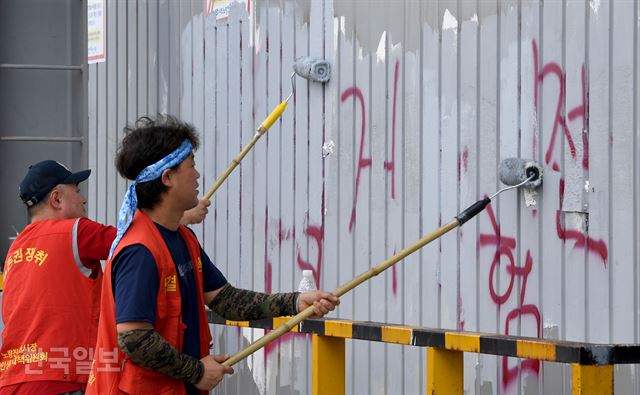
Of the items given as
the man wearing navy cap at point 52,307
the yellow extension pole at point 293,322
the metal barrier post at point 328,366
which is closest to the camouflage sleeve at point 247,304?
the yellow extension pole at point 293,322

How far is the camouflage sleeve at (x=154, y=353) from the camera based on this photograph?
173 inches

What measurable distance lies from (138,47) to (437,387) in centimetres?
519

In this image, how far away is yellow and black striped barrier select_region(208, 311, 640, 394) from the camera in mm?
4629

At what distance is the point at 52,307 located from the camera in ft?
20.4

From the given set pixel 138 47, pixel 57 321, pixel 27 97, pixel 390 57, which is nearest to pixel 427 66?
pixel 390 57

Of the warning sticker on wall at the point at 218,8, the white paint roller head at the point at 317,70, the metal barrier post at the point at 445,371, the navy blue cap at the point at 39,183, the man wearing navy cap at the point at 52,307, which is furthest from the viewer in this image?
the warning sticker on wall at the point at 218,8

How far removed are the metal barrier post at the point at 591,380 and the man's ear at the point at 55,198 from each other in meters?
2.94

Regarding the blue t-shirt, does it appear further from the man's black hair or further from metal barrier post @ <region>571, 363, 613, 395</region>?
metal barrier post @ <region>571, 363, 613, 395</region>

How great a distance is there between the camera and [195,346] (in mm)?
4707

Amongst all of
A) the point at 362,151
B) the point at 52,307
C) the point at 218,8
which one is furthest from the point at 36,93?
the point at 52,307

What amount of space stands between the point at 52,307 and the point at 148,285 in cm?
195

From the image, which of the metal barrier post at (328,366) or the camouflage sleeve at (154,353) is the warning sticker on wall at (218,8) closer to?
the metal barrier post at (328,366)

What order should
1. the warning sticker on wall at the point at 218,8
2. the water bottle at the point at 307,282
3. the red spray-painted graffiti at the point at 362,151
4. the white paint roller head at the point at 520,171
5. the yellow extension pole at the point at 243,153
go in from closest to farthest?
the white paint roller head at the point at 520,171, the yellow extension pole at the point at 243,153, the red spray-painted graffiti at the point at 362,151, the water bottle at the point at 307,282, the warning sticker on wall at the point at 218,8

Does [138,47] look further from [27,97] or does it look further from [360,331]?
[360,331]
